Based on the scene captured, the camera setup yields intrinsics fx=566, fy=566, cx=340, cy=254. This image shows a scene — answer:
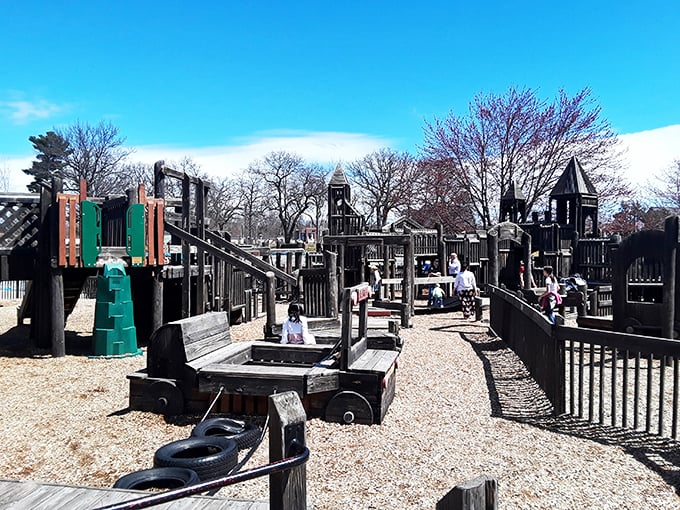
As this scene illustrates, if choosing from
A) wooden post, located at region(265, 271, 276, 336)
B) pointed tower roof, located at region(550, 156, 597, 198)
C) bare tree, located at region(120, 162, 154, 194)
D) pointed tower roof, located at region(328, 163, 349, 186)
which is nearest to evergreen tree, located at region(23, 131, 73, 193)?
bare tree, located at region(120, 162, 154, 194)

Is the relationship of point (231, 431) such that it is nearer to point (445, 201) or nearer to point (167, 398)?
point (167, 398)

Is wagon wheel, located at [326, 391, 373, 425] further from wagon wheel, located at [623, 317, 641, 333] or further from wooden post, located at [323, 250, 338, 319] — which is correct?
wooden post, located at [323, 250, 338, 319]

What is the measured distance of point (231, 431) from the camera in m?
6.00

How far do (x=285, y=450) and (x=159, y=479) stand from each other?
95.0 inches

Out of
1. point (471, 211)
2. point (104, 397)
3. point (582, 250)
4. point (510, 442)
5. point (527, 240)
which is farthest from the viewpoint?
point (471, 211)

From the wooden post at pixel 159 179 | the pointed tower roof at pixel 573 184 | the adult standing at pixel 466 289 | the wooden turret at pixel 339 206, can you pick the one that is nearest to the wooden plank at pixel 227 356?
the wooden post at pixel 159 179

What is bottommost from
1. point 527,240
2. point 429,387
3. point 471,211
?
point 429,387

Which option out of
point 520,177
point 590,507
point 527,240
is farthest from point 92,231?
point 520,177

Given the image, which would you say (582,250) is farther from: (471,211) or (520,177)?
(471,211)

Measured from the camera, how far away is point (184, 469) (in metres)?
4.68

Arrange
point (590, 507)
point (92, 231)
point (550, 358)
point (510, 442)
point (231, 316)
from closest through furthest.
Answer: point (590, 507), point (510, 442), point (550, 358), point (92, 231), point (231, 316)

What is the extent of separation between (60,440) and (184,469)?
7.42 ft

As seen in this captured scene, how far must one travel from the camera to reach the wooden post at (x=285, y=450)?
8.52 ft

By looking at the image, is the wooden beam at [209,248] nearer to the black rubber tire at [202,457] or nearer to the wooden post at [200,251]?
the wooden post at [200,251]
